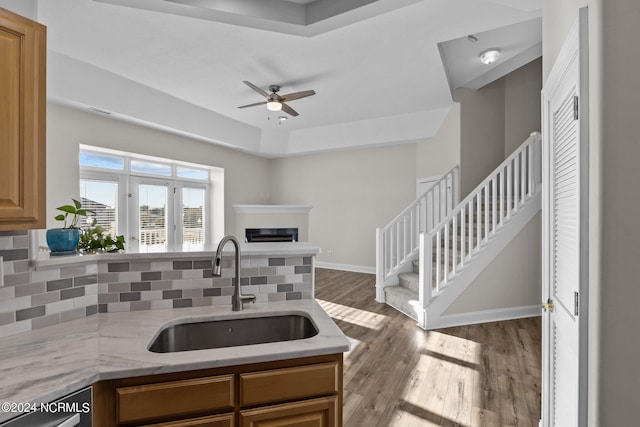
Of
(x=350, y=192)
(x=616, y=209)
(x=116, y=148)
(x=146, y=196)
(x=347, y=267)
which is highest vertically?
(x=116, y=148)

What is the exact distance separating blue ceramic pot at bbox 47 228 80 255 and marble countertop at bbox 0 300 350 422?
1.07ft

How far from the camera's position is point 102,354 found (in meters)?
1.12

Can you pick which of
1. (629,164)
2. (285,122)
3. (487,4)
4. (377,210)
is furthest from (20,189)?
(377,210)

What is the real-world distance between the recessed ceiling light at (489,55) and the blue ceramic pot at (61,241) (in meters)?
4.30

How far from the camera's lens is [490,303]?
3.77m

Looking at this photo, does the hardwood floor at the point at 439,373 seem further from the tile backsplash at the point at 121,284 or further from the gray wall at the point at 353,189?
the gray wall at the point at 353,189

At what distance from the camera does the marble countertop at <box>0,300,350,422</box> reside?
95cm

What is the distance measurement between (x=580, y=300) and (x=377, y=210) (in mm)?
5732

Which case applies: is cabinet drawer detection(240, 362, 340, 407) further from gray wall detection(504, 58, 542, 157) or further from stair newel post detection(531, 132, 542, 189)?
gray wall detection(504, 58, 542, 157)

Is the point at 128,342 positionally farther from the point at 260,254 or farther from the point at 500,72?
the point at 500,72

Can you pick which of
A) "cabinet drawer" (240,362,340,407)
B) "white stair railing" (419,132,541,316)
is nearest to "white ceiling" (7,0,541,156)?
"white stair railing" (419,132,541,316)

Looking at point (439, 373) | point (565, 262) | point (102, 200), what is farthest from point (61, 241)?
point (102, 200)

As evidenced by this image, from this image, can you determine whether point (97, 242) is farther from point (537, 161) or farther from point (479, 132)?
point (479, 132)

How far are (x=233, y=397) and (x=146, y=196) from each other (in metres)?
5.35
